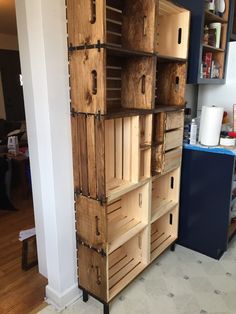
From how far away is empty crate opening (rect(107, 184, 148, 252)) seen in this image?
1.70 metres

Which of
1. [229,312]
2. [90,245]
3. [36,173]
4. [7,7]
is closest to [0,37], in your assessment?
[7,7]

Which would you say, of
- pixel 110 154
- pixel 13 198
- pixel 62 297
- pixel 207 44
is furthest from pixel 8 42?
pixel 62 297

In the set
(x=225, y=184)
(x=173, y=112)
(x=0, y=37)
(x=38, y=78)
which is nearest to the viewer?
(x=38, y=78)

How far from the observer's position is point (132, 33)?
157 centimetres

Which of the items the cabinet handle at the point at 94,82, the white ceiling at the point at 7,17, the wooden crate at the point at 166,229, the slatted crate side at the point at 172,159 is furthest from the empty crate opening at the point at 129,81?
the white ceiling at the point at 7,17

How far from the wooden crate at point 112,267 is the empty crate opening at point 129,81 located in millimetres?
853

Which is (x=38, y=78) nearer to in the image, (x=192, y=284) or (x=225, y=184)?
(x=225, y=184)

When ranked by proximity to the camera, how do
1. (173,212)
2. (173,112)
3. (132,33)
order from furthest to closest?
(173,212), (173,112), (132,33)

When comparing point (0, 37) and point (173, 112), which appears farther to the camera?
point (0, 37)

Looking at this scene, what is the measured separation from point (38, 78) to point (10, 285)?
4.64 ft

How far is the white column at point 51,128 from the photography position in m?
1.32

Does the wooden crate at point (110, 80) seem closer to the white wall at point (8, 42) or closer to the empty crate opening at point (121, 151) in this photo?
the empty crate opening at point (121, 151)

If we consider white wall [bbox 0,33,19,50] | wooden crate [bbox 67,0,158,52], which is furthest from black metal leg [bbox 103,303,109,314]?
white wall [bbox 0,33,19,50]

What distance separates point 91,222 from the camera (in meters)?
1.53
